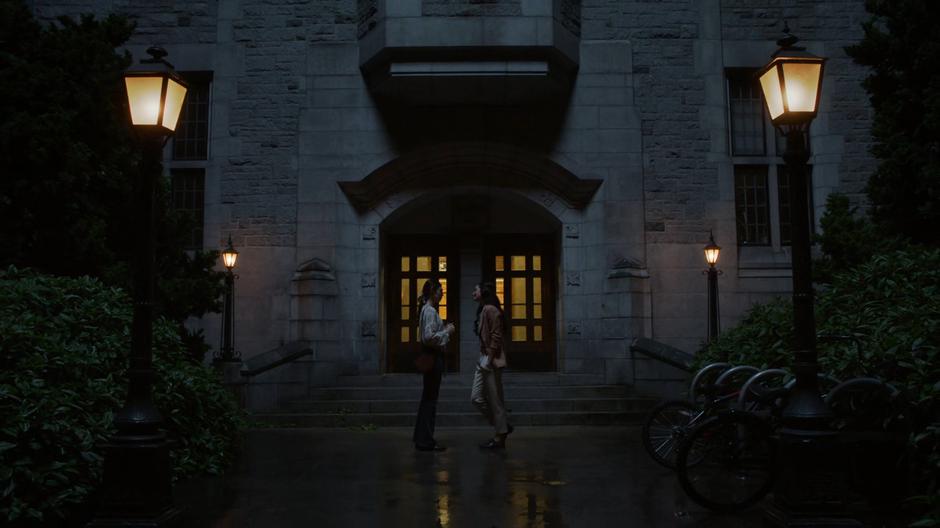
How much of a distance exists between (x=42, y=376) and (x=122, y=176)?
16.6 feet

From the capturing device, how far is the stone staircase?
1151cm

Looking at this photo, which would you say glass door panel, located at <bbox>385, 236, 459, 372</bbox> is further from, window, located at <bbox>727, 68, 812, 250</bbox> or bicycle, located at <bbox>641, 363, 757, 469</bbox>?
bicycle, located at <bbox>641, 363, 757, 469</bbox>

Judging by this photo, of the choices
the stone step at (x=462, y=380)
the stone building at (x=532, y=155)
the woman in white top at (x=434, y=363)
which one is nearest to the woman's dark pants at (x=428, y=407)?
the woman in white top at (x=434, y=363)

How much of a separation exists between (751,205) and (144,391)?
41.7 feet

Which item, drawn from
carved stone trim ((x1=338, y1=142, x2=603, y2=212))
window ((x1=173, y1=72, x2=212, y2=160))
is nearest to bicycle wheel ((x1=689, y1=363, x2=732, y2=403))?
carved stone trim ((x1=338, y1=142, x2=603, y2=212))

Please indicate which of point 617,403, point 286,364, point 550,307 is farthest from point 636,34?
point 286,364

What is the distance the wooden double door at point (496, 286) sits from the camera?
15609 mm

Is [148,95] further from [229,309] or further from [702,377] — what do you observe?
[229,309]

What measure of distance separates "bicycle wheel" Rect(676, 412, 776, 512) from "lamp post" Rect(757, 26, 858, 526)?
0.38 m

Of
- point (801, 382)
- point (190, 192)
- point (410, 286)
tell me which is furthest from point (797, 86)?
point (190, 192)

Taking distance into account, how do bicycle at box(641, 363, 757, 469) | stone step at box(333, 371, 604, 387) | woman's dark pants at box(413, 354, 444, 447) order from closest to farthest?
bicycle at box(641, 363, 757, 469) → woman's dark pants at box(413, 354, 444, 447) → stone step at box(333, 371, 604, 387)

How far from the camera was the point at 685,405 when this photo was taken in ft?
24.2

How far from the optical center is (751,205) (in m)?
14.9

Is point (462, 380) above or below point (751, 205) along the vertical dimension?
below
